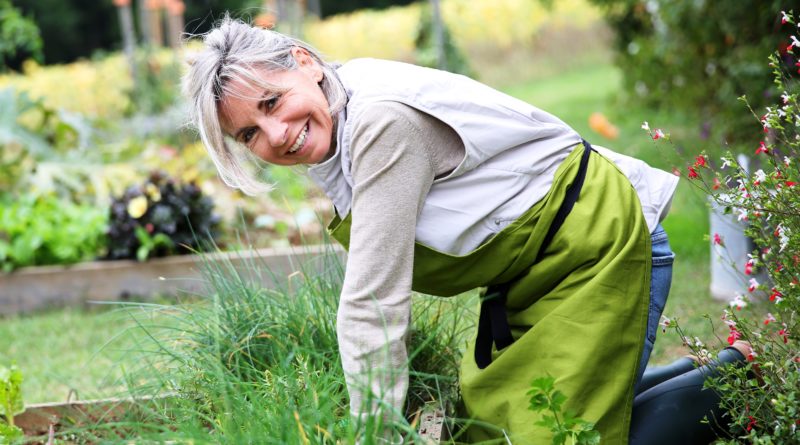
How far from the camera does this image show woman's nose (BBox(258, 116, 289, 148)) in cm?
191

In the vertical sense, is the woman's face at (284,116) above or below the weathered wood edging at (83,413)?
above

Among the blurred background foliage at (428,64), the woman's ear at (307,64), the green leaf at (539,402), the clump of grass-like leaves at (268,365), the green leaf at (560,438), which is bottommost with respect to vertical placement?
the blurred background foliage at (428,64)

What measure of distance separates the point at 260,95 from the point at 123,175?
4.33 m

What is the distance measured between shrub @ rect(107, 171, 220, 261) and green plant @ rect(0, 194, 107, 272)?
0.17m

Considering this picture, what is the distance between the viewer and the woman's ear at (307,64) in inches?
78.2

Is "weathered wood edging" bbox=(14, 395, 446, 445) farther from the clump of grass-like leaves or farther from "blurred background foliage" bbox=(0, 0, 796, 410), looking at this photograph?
"blurred background foliage" bbox=(0, 0, 796, 410)

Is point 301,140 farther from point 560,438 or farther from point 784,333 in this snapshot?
point 784,333

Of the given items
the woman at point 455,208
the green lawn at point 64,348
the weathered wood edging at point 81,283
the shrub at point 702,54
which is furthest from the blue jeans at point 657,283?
the weathered wood edging at point 81,283

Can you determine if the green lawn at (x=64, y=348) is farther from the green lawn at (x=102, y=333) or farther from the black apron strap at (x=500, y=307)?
the black apron strap at (x=500, y=307)

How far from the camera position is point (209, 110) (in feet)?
6.32

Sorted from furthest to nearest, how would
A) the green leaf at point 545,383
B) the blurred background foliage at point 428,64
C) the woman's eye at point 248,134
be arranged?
the blurred background foliage at point 428,64, the woman's eye at point 248,134, the green leaf at point 545,383

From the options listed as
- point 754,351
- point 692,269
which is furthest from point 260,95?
point 692,269

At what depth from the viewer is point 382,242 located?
5.96 feet

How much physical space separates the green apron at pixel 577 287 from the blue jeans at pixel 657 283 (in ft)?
0.27
